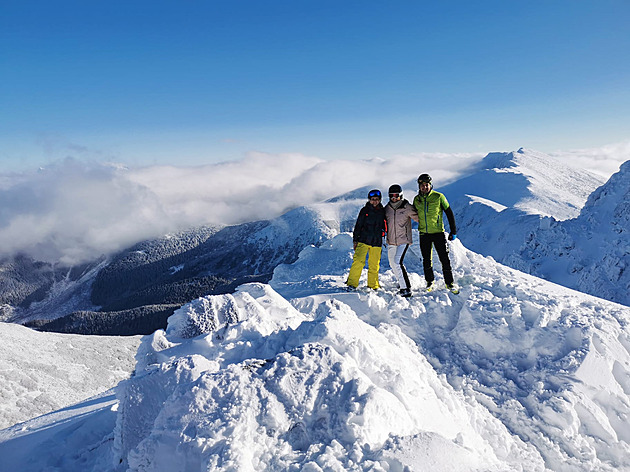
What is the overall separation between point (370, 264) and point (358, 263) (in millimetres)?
366

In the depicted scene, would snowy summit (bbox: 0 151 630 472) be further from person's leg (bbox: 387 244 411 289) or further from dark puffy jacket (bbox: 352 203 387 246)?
dark puffy jacket (bbox: 352 203 387 246)

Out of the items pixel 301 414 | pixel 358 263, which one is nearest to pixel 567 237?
pixel 358 263

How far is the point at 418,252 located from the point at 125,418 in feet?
36.2

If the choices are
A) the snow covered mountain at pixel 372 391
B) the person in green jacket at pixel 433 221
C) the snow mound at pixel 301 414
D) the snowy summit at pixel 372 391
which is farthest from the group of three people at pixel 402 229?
the snow mound at pixel 301 414

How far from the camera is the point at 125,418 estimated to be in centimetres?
456

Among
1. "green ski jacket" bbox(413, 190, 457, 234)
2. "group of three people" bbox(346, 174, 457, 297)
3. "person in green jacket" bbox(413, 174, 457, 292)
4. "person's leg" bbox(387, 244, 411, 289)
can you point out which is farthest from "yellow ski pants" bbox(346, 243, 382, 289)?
"green ski jacket" bbox(413, 190, 457, 234)

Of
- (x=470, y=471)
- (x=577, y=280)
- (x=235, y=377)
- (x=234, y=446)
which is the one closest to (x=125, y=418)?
(x=235, y=377)

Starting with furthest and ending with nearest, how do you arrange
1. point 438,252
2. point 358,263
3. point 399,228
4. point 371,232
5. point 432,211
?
point 358,263, point 371,232, point 399,228, point 438,252, point 432,211

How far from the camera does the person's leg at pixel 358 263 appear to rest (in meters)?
10.2

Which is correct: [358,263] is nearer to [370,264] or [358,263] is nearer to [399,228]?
[370,264]

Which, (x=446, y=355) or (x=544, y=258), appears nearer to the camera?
(x=446, y=355)

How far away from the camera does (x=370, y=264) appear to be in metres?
10.1

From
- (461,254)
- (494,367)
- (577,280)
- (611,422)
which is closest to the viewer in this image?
(611,422)

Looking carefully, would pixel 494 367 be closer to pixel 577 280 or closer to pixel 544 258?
pixel 577 280
